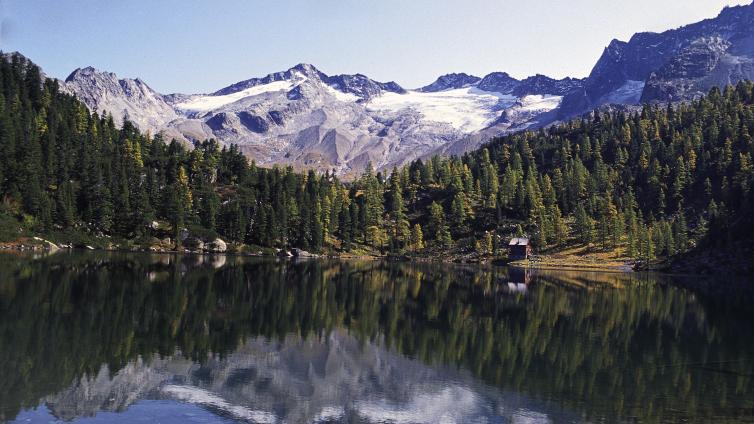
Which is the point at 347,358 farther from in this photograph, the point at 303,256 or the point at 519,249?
the point at 519,249

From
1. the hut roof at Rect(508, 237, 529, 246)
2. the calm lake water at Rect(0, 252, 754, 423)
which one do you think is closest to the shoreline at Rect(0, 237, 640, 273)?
the hut roof at Rect(508, 237, 529, 246)

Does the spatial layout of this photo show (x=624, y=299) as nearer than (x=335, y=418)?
No

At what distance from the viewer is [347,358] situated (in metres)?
36.7

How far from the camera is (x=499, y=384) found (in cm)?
3125

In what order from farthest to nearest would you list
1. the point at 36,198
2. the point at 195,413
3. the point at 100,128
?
the point at 100,128
the point at 36,198
the point at 195,413

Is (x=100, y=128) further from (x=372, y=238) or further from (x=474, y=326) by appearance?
(x=474, y=326)

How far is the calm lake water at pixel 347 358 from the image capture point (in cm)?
2600

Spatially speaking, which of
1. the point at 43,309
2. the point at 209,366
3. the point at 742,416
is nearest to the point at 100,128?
the point at 43,309

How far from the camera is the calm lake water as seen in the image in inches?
1024

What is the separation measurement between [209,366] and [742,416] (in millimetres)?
25841

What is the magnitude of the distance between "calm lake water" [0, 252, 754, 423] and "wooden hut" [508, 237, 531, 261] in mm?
110410

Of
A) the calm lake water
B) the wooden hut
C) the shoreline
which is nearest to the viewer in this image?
the calm lake water

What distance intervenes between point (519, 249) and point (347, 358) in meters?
149

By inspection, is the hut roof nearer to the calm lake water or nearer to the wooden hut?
the wooden hut
